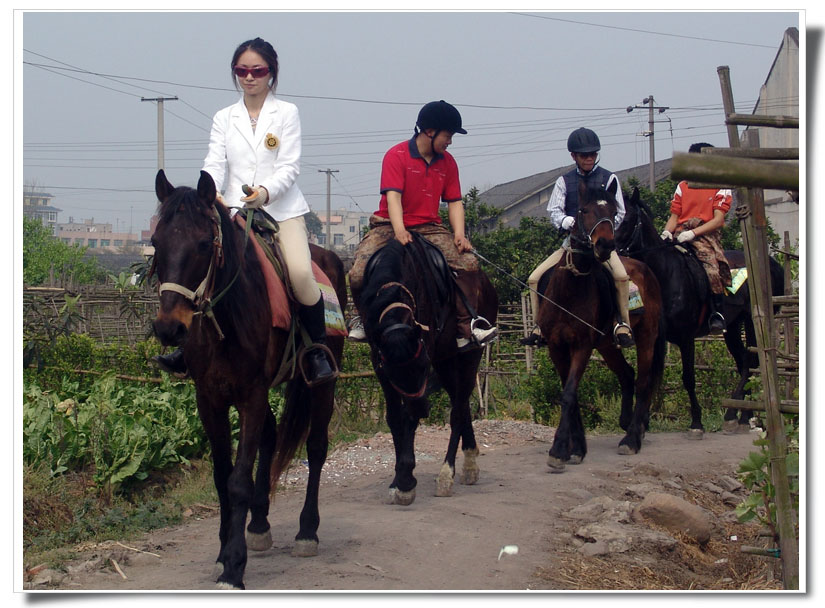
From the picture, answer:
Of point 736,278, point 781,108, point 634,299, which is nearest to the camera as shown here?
point 634,299

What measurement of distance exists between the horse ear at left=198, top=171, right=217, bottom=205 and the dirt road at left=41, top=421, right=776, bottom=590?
211 centimetres

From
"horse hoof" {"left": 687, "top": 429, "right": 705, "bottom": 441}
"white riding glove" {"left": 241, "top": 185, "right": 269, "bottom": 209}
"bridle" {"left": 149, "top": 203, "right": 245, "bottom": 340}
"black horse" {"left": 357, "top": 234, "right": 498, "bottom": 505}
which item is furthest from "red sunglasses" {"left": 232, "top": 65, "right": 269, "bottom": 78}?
"horse hoof" {"left": 687, "top": 429, "right": 705, "bottom": 441}

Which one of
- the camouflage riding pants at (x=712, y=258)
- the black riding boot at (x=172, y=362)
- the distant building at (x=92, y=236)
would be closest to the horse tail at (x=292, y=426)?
the black riding boot at (x=172, y=362)

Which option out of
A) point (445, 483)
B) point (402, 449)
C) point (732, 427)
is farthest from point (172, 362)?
point (732, 427)

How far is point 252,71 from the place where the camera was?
5.87 meters

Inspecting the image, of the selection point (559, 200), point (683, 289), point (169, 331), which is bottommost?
point (169, 331)

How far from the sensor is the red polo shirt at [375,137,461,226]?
765 cm

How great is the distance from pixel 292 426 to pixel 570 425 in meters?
3.38

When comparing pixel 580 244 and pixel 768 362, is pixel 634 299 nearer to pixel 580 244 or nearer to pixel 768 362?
pixel 580 244

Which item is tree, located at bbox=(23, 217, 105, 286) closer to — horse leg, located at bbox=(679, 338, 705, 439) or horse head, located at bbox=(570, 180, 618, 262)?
horse leg, located at bbox=(679, 338, 705, 439)

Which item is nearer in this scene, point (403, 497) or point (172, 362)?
point (172, 362)

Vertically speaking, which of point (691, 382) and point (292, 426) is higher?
point (292, 426)

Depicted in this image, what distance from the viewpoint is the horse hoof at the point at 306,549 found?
19.3 feet
